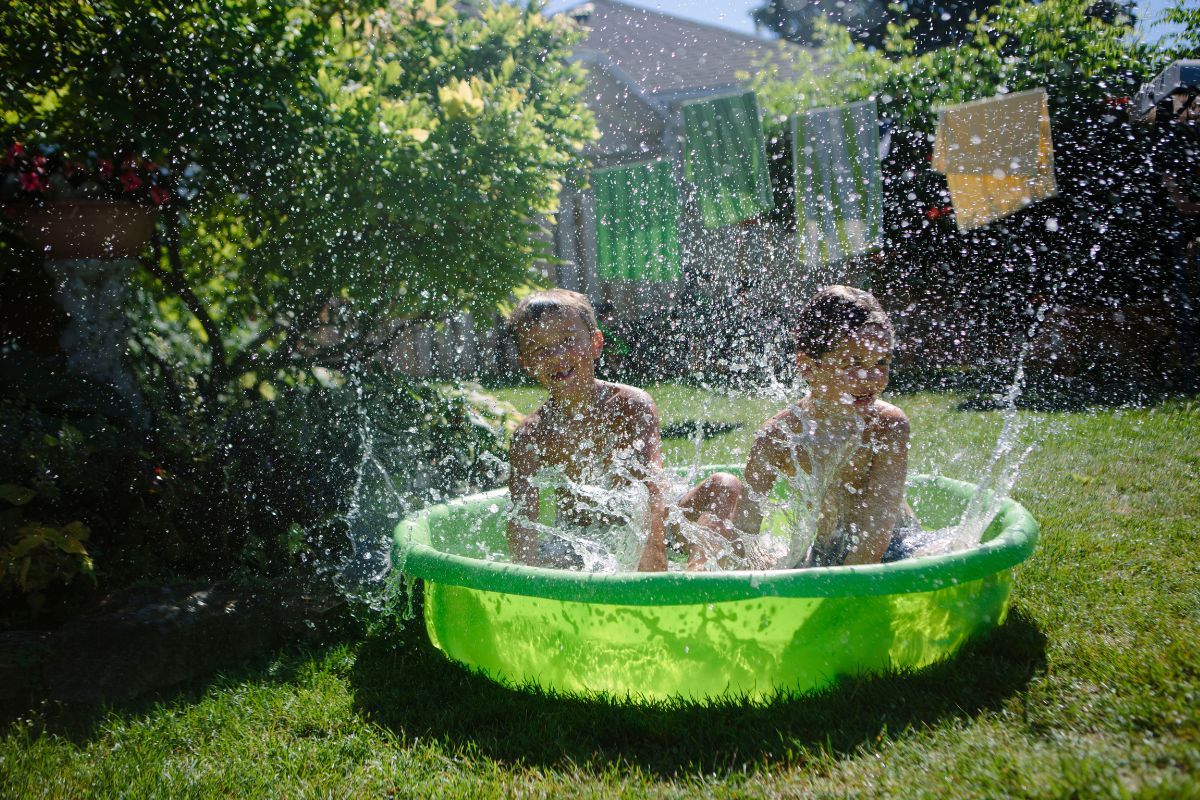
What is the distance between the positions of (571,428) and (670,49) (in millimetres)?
11587

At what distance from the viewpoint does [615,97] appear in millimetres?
12039

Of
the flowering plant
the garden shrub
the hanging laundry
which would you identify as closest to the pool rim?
the garden shrub

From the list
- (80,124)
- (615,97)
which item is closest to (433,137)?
(80,124)

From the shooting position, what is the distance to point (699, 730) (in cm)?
193

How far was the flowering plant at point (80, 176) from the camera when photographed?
10.9 ft

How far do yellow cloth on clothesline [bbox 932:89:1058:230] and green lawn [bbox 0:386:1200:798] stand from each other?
5.20m

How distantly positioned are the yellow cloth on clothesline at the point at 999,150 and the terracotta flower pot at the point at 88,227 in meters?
6.22

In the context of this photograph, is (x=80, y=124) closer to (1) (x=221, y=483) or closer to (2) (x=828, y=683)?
(1) (x=221, y=483)

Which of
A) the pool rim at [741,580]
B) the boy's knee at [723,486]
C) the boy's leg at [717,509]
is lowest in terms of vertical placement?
the boy's leg at [717,509]

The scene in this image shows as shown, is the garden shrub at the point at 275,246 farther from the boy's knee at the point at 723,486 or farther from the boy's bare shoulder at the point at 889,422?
the boy's bare shoulder at the point at 889,422

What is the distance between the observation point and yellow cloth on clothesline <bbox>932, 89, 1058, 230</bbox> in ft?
22.7

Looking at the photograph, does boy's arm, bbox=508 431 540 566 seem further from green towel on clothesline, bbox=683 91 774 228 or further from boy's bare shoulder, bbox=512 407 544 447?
green towel on clothesline, bbox=683 91 774 228

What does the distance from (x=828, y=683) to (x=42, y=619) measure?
7.79 feet

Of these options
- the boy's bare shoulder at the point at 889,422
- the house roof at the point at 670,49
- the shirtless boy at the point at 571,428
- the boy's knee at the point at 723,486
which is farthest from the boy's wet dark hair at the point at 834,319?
the house roof at the point at 670,49
